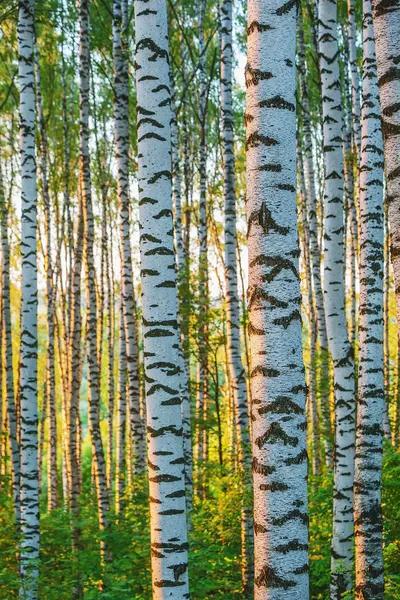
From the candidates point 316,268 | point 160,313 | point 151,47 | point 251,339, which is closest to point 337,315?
point 160,313

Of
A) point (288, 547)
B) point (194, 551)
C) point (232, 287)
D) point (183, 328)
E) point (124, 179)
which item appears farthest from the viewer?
point (183, 328)

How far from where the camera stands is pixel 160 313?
12.1 ft

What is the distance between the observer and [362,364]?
4.82 metres

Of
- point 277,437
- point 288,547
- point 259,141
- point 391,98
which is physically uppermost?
point 391,98

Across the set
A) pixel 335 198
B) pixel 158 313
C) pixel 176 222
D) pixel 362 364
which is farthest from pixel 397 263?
pixel 176 222

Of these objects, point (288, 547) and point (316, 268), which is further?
point (316, 268)

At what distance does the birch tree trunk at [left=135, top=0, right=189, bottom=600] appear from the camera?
11.6ft

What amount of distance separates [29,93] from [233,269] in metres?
3.60

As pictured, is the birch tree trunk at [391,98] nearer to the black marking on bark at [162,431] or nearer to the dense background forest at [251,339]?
the dense background forest at [251,339]

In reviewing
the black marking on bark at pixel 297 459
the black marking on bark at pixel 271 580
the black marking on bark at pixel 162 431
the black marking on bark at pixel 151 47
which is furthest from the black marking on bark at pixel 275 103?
the black marking on bark at pixel 162 431

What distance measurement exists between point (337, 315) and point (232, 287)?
2840mm

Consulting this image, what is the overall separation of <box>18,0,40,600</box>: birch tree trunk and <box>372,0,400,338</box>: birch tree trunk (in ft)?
15.8

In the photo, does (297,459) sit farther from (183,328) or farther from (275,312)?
(183,328)

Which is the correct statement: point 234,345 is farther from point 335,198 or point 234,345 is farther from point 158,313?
point 158,313
